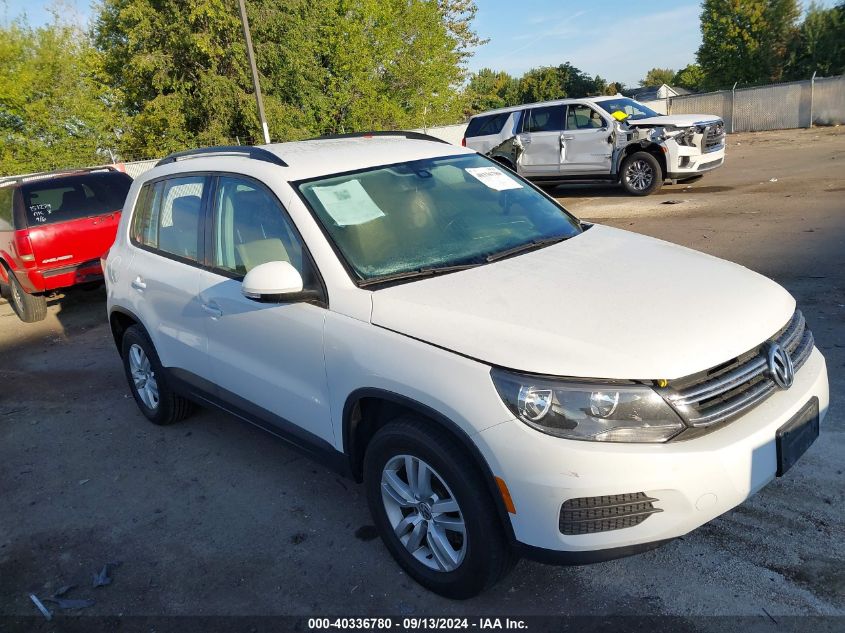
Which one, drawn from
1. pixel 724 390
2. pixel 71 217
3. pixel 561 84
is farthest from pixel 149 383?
pixel 561 84

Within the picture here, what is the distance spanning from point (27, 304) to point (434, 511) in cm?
769

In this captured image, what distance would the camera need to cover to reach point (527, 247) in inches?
133

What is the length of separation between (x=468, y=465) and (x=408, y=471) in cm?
Result: 36

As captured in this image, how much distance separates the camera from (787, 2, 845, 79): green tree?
44469 millimetres

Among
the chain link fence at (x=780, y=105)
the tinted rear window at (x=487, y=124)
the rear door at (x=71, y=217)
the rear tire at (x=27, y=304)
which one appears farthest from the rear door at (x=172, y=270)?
the chain link fence at (x=780, y=105)

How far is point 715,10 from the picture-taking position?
5162 centimetres

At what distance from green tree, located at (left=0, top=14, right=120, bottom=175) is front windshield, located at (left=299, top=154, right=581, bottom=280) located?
87.8 ft

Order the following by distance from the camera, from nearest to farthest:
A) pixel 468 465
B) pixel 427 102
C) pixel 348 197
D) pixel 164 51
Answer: pixel 468 465, pixel 348 197, pixel 164 51, pixel 427 102

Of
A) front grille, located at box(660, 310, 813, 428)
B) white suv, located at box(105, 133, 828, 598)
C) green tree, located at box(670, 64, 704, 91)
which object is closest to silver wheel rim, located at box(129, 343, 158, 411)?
white suv, located at box(105, 133, 828, 598)

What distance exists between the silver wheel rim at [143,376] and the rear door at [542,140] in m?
10.5

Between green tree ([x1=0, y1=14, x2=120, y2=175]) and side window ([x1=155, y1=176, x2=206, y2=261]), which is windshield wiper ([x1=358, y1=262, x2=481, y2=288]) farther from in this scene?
green tree ([x1=0, y1=14, x2=120, y2=175])

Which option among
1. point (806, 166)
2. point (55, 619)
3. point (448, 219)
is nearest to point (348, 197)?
point (448, 219)

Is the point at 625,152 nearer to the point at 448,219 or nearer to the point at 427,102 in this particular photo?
the point at 448,219

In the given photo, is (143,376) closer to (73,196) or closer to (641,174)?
(73,196)
